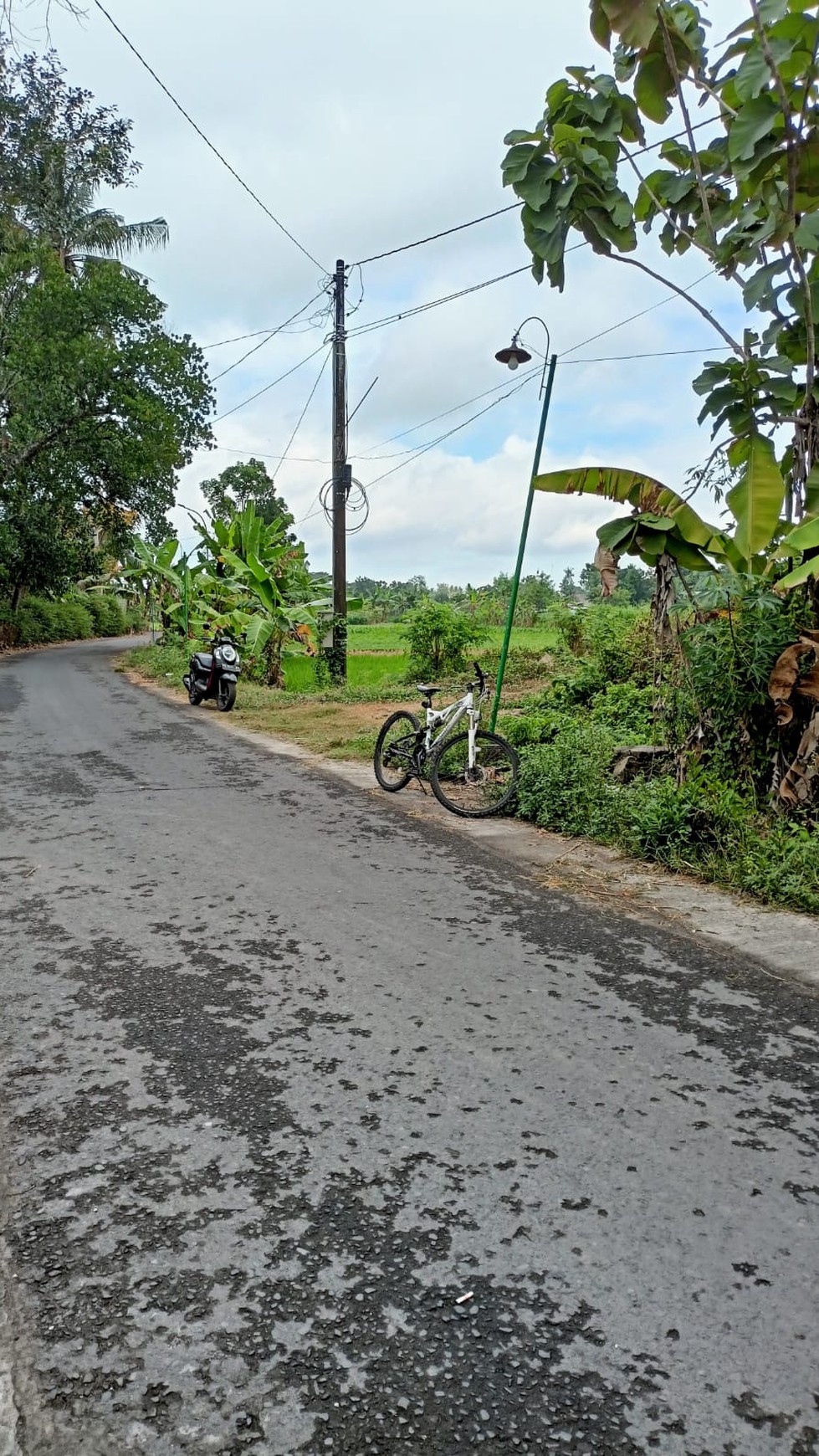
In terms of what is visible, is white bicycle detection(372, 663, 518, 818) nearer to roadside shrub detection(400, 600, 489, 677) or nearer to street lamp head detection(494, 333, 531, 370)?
street lamp head detection(494, 333, 531, 370)

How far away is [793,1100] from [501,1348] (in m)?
1.32

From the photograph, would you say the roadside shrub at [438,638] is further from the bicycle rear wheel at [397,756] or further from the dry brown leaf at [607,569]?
the dry brown leaf at [607,569]

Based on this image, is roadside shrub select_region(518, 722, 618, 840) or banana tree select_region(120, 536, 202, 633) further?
banana tree select_region(120, 536, 202, 633)

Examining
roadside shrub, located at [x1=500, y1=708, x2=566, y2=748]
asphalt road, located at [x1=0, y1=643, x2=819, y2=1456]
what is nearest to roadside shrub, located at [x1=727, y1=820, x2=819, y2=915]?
asphalt road, located at [x1=0, y1=643, x2=819, y2=1456]

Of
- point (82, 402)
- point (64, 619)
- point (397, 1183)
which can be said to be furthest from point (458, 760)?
point (64, 619)

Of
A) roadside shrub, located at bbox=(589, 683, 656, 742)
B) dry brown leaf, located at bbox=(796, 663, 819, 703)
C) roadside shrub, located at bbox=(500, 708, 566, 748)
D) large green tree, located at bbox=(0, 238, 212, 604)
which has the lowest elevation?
roadside shrub, located at bbox=(500, 708, 566, 748)

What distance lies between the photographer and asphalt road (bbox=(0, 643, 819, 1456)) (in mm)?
1609

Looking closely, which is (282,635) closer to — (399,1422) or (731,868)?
(731,868)

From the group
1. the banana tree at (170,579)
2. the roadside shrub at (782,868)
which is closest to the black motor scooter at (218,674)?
the banana tree at (170,579)

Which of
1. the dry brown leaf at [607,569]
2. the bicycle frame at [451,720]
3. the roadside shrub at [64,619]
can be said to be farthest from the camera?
the roadside shrub at [64,619]

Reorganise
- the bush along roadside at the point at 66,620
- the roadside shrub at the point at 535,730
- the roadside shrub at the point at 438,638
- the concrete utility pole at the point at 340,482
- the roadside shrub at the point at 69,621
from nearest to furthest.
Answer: the roadside shrub at the point at 535,730 → the concrete utility pole at the point at 340,482 → the roadside shrub at the point at 438,638 → the bush along roadside at the point at 66,620 → the roadside shrub at the point at 69,621

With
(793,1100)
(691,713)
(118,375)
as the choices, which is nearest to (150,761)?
(691,713)

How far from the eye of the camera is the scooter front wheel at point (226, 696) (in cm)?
1316

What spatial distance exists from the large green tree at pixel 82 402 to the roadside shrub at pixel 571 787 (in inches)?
785
